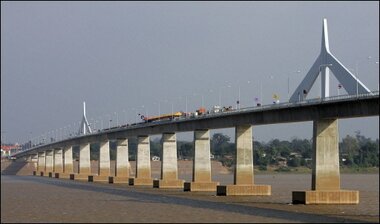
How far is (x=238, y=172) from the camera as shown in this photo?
8988 cm

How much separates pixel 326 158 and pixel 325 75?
35.5 ft

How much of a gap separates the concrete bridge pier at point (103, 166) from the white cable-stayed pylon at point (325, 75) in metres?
81.6

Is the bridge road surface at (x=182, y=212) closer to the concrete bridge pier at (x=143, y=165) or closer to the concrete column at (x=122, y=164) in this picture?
the concrete bridge pier at (x=143, y=165)

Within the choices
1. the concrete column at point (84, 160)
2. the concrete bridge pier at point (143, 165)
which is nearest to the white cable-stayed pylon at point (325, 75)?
the concrete bridge pier at point (143, 165)

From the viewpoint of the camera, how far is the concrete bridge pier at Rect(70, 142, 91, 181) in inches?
7023

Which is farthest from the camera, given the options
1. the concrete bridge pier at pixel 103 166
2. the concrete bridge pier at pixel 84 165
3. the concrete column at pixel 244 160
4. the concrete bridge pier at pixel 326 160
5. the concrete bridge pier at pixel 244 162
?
the concrete bridge pier at pixel 84 165

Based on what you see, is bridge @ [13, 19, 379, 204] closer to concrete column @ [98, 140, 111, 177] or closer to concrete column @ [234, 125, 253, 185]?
concrete column @ [234, 125, 253, 185]

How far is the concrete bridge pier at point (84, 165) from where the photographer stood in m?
178

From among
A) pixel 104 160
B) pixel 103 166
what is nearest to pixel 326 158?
pixel 103 166

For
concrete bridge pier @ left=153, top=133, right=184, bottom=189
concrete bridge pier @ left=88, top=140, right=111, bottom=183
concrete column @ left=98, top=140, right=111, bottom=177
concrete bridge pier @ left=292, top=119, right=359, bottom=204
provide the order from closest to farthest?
concrete bridge pier @ left=292, top=119, right=359, bottom=204 < concrete bridge pier @ left=153, top=133, right=184, bottom=189 < concrete bridge pier @ left=88, top=140, right=111, bottom=183 < concrete column @ left=98, top=140, right=111, bottom=177

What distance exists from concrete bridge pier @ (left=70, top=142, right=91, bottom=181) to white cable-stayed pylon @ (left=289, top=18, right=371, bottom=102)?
98988 millimetres

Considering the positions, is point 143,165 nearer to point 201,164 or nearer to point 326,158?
point 201,164

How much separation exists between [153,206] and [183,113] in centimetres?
5274

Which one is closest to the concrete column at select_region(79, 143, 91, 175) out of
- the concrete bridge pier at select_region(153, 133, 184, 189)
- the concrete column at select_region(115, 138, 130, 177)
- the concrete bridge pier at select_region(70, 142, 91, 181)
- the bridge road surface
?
the concrete bridge pier at select_region(70, 142, 91, 181)
